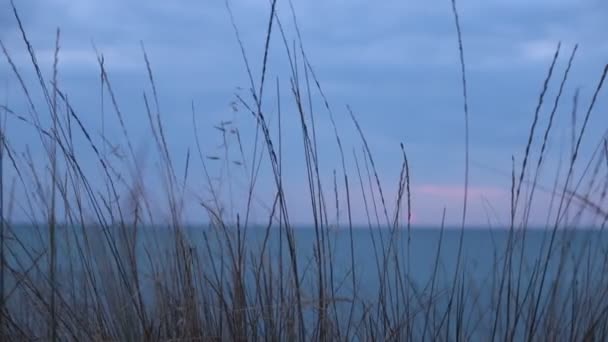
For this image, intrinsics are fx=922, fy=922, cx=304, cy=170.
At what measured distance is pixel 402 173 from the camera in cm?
207

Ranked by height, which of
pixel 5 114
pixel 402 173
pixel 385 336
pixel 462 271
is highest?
pixel 5 114

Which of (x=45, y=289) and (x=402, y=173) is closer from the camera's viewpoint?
(x=402, y=173)

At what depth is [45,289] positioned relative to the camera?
90.4 inches

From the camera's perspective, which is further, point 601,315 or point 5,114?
point 5,114

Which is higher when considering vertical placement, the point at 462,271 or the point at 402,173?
the point at 402,173

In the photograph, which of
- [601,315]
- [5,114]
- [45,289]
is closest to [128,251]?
[45,289]

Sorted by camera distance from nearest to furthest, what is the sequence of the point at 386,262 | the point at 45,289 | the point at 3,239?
1. the point at 3,239
2. the point at 386,262
3. the point at 45,289

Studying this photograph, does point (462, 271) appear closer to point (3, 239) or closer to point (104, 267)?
point (104, 267)

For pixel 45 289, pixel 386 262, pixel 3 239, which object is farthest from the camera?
pixel 45 289

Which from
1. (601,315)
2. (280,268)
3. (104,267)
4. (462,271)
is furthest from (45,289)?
(601,315)

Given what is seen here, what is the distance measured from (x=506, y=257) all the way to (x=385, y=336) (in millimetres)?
342

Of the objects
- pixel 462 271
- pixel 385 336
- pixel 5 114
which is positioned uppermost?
pixel 5 114

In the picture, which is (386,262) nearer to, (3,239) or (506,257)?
(506,257)

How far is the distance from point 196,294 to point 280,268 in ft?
0.68
